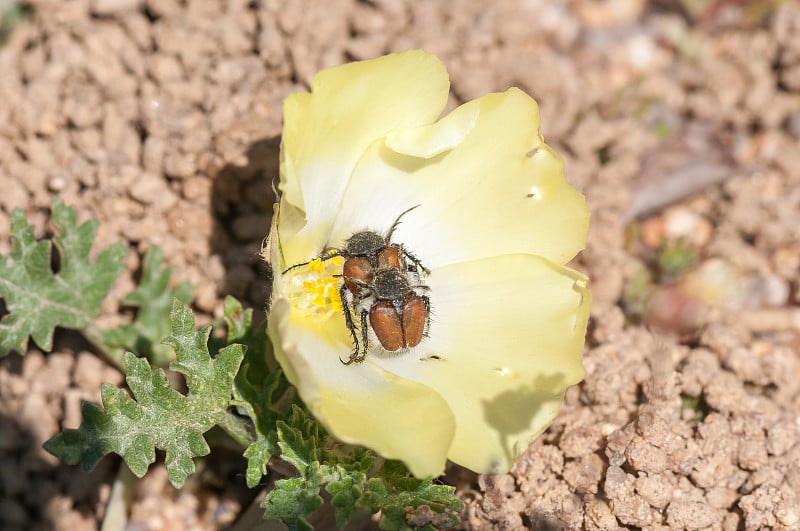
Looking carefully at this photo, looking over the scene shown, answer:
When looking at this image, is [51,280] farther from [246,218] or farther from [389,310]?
[389,310]

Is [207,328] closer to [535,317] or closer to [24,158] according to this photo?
[535,317]

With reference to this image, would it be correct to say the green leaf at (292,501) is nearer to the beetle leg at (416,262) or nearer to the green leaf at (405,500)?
the green leaf at (405,500)

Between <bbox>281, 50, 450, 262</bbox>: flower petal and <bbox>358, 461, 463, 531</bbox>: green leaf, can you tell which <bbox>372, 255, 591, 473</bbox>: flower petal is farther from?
<bbox>281, 50, 450, 262</bbox>: flower petal

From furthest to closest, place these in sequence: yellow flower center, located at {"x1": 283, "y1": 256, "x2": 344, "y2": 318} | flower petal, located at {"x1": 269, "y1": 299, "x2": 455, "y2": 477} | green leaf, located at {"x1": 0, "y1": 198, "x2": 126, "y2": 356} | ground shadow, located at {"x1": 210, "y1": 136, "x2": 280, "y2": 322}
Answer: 1. ground shadow, located at {"x1": 210, "y1": 136, "x2": 280, "y2": 322}
2. green leaf, located at {"x1": 0, "y1": 198, "x2": 126, "y2": 356}
3. yellow flower center, located at {"x1": 283, "y1": 256, "x2": 344, "y2": 318}
4. flower petal, located at {"x1": 269, "y1": 299, "x2": 455, "y2": 477}

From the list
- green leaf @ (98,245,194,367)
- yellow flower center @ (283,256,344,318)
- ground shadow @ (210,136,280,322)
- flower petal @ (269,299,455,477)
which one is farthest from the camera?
ground shadow @ (210,136,280,322)

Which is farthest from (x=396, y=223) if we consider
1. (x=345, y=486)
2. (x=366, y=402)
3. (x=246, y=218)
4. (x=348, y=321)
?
(x=246, y=218)

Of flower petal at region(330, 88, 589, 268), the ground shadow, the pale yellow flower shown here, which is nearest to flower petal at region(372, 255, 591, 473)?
the pale yellow flower
